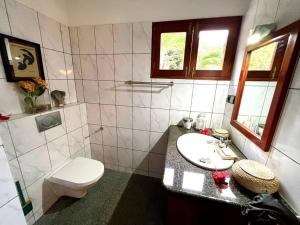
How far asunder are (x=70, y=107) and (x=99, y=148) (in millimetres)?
772

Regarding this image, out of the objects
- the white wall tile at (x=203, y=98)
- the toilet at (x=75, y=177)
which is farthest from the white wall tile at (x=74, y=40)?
the white wall tile at (x=203, y=98)

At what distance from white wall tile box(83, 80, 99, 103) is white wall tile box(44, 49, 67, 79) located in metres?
0.26

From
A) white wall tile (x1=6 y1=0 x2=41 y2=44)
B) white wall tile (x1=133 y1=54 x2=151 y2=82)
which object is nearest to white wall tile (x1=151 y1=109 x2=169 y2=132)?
white wall tile (x1=133 y1=54 x2=151 y2=82)

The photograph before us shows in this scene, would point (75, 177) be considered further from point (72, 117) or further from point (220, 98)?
point (220, 98)

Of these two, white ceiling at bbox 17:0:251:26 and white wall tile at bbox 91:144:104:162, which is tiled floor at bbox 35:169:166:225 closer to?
white wall tile at bbox 91:144:104:162

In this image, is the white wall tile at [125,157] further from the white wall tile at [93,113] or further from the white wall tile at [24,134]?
the white wall tile at [24,134]

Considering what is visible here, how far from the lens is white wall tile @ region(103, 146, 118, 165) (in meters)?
1.98

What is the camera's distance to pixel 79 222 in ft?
4.30

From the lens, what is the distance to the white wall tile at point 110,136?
74.5 inches

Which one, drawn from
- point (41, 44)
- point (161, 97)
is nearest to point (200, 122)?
point (161, 97)

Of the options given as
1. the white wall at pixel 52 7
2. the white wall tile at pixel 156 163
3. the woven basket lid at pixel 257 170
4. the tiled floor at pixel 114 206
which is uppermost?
the white wall at pixel 52 7

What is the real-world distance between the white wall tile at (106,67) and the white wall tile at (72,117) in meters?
0.52

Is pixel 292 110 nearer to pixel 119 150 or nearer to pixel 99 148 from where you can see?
Answer: pixel 119 150

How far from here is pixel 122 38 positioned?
154 centimetres
